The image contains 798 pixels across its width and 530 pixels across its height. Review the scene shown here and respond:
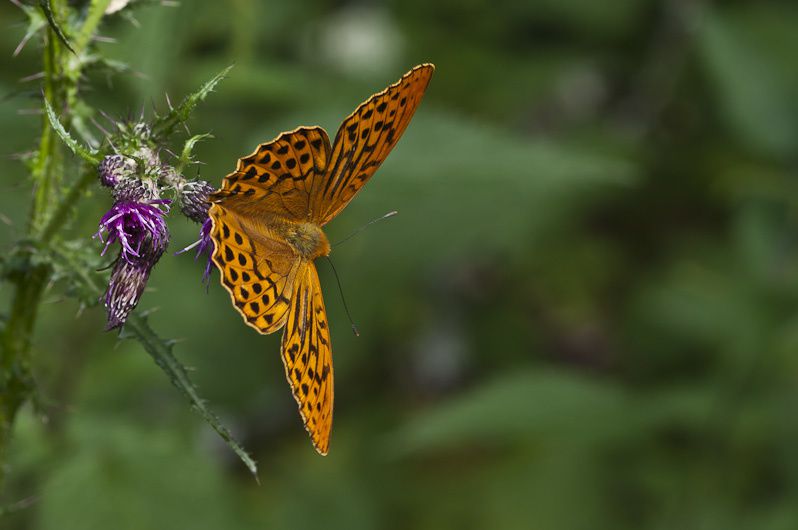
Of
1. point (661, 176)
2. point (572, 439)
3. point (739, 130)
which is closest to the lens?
point (572, 439)

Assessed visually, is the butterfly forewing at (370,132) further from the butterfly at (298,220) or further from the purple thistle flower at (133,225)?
the purple thistle flower at (133,225)

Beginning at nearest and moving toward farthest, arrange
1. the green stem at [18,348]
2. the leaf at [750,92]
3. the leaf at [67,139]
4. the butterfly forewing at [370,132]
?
the leaf at [67,139], the butterfly forewing at [370,132], the green stem at [18,348], the leaf at [750,92]

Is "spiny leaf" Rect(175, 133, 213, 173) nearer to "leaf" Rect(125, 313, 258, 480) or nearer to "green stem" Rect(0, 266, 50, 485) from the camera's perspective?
"leaf" Rect(125, 313, 258, 480)

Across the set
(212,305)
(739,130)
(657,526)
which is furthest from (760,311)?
(212,305)

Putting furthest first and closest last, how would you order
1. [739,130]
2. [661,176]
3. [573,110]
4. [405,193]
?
1. [573,110]
2. [661,176]
3. [739,130]
4. [405,193]

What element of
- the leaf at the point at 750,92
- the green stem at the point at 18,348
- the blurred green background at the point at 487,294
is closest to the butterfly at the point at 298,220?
the green stem at the point at 18,348

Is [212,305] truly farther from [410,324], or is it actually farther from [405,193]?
[410,324]
